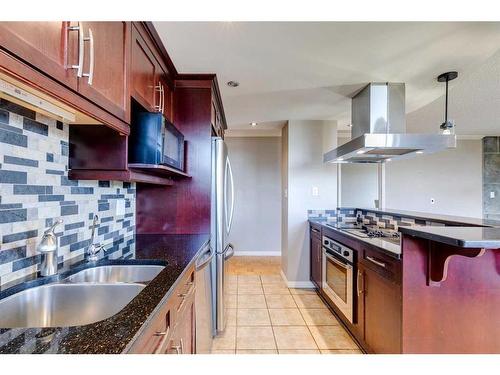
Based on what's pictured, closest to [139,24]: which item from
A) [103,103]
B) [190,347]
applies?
[103,103]

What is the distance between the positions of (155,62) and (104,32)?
2.26 feet

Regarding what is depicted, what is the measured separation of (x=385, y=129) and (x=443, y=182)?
3.77 metres

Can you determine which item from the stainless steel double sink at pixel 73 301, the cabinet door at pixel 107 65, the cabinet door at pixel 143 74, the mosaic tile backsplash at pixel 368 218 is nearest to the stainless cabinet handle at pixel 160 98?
the cabinet door at pixel 143 74

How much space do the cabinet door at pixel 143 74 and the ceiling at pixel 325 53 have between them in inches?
6.4

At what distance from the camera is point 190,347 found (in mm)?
1412

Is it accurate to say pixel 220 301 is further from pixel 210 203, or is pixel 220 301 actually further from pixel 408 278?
pixel 408 278

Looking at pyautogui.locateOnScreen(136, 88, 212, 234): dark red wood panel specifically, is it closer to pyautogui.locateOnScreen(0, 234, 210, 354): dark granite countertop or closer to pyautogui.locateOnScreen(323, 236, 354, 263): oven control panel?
pyautogui.locateOnScreen(0, 234, 210, 354): dark granite countertop

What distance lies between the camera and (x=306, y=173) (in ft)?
11.5

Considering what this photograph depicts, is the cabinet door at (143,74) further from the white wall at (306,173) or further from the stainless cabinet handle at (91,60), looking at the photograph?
the white wall at (306,173)

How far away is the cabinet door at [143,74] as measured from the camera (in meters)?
1.35

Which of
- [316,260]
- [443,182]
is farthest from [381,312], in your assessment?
[443,182]

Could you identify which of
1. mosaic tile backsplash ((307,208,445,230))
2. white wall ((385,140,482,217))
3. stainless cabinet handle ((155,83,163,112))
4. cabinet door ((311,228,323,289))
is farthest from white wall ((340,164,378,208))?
stainless cabinet handle ((155,83,163,112))

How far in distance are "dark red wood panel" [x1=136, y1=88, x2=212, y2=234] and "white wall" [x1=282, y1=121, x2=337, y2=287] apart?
1572mm

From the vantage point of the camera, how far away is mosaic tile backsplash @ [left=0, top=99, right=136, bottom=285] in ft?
3.16
